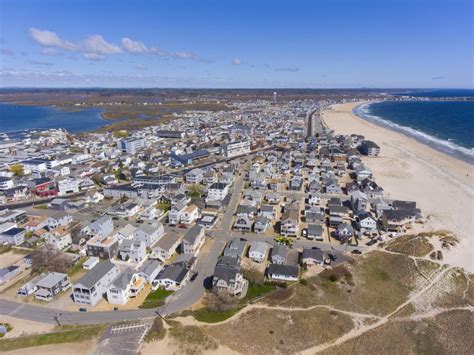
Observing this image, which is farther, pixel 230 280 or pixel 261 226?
pixel 261 226

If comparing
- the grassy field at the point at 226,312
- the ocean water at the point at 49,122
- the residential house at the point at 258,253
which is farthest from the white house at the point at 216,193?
the ocean water at the point at 49,122

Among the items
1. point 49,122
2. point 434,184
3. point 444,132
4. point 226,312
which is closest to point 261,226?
point 226,312

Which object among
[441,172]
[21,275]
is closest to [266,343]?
[21,275]

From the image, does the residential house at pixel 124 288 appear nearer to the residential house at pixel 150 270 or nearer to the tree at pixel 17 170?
the residential house at pixel 150 270

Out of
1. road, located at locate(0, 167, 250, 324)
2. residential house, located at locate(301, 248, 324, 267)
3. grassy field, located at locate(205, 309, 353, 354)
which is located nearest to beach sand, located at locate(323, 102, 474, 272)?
residential house, located at locate(301, 248, 324, 267)

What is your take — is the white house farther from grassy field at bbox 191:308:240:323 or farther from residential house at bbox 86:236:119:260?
grassy field at bbox 191:308:240:323

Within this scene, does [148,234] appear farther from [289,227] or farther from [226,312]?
[289,227]
